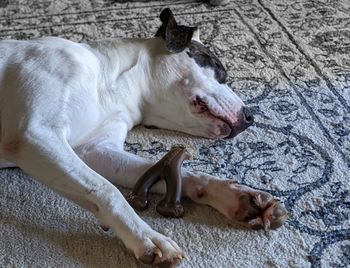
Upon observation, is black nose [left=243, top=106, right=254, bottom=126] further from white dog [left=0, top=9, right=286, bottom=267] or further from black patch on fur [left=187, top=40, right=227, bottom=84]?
black patch on fur [left=187, top=40, right=227, bottom=84]

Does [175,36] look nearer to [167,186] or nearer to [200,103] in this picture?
[200,103]

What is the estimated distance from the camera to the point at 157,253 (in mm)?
1343

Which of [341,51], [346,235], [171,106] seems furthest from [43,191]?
[341,51]

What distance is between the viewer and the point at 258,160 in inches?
71.6

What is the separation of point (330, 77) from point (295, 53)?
0.81 feet

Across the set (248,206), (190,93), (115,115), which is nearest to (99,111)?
(115,115)

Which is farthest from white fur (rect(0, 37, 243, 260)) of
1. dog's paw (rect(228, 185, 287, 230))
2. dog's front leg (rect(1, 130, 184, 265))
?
dog's paw (rect(228, 185, 287, 230))

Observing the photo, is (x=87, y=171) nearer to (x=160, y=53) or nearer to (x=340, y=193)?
(x=160, y=53)

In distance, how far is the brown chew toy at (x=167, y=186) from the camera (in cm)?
159

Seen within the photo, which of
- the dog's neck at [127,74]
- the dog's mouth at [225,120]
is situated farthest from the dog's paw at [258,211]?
the dog's neck at [127,74]

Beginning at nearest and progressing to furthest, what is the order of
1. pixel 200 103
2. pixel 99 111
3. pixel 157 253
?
pixel 157 253 < pixel 99 111 < pixel 200 103

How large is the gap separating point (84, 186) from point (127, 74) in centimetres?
51

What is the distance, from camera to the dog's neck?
1.82m

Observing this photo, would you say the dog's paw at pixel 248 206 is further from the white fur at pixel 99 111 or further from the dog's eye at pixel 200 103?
the dog's eye at pixel 200 103
